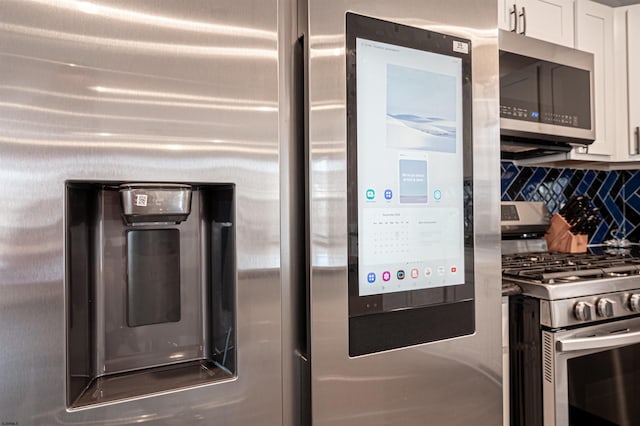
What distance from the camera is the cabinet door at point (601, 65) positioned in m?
1.76

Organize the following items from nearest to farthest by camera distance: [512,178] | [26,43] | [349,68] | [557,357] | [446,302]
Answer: [26,43], [349,68], [446,302], [557,357], [512,178]

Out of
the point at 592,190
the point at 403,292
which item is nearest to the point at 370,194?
the point at 403,292

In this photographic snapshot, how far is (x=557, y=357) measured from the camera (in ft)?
3.89

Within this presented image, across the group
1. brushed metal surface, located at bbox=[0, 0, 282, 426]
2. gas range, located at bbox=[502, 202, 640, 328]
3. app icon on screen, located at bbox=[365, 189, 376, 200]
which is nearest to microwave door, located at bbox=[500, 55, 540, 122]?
gas range, located at bbox=[502, 202, 640, 328]

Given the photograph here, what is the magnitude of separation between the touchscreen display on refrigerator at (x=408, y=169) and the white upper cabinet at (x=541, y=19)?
866 millimetres

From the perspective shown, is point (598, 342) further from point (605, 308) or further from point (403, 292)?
point (403, 292)

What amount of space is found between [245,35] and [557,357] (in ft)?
4.09

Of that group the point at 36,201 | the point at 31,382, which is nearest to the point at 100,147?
the point at 36,201

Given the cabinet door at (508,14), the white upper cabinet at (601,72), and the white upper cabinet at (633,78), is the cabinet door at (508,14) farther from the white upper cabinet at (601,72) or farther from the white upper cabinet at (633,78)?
the white upper cabinet at (633,78)

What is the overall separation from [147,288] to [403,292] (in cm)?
51

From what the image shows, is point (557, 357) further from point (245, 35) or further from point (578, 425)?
point (245, 35)

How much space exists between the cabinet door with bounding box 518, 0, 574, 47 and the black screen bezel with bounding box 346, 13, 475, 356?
91 centimetres

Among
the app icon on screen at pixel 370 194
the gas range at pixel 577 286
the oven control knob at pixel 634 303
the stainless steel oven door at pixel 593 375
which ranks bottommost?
the stainless steel oven door at pixel 593 375

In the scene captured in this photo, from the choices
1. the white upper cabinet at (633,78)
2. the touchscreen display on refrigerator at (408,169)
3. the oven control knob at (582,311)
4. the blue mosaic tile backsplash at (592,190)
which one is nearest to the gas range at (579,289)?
the oven control knob at (582,311)
